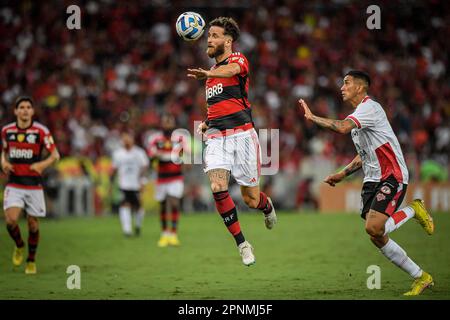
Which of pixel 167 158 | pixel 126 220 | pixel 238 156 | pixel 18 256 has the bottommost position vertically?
pixel 18 256

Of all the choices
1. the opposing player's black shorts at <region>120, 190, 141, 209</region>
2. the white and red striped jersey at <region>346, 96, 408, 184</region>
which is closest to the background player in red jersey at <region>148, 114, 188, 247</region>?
the opposing player's black shorts at <region>120, 190, 141, 209</region>

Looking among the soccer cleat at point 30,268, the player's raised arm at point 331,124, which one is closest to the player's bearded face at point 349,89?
the player's raised arm at point 331,124

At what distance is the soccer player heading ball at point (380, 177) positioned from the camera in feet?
32.0

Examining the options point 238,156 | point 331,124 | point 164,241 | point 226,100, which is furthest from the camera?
point 164,241

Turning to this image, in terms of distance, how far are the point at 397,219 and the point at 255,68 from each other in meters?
21.6

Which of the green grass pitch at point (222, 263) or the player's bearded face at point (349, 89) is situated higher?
the player's bearded face at point (349, 89)

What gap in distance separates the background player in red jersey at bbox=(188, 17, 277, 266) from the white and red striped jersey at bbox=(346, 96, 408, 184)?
5.22 ft

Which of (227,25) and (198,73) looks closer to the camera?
(198,73)

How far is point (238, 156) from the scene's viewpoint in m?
10.8

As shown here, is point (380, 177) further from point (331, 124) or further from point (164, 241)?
point (164, 241)

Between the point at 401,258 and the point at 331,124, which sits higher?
the point at 331,124

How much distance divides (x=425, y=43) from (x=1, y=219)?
62.5 feet

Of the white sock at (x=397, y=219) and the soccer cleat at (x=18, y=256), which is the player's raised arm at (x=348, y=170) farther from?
the soccer cleat at (x=18, y=256)

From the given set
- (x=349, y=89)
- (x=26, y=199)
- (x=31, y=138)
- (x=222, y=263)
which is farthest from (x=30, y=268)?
(x=349, y=89)
